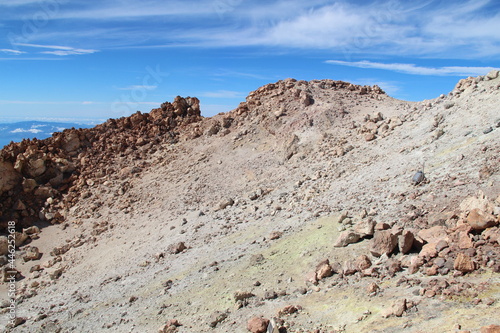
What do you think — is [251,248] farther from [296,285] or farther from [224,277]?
A: [296,285]

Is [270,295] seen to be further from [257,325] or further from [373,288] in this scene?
[373,288]

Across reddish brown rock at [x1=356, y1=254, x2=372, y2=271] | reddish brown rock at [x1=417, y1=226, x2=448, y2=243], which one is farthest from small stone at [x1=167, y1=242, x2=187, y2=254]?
reddish brown rock at [x1=417, y1=226, x2=448, y2=243]

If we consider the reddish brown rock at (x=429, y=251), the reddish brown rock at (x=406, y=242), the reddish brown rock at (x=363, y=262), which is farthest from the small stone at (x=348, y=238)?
the reddish brown rock at (x=429, y=251)

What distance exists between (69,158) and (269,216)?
13601 mm

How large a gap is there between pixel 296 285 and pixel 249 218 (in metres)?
5.15

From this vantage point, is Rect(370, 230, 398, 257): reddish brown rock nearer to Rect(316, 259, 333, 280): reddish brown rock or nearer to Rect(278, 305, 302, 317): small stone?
Rect(316, 259, 333, 280): reddish brown rock

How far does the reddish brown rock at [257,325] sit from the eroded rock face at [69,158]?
14589 mm

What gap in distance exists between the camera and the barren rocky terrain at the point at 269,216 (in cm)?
623

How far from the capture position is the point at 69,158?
20.7m

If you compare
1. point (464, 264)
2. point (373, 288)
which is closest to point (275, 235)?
point (373, 288)

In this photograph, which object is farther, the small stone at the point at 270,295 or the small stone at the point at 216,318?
the small stone at the point at 270,295

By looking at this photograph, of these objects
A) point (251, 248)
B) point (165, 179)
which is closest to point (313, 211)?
point (251, 248)

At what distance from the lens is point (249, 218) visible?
1256 centimetres

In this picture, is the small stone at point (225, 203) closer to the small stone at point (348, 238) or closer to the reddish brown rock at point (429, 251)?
the small stone at point (348, 238)
